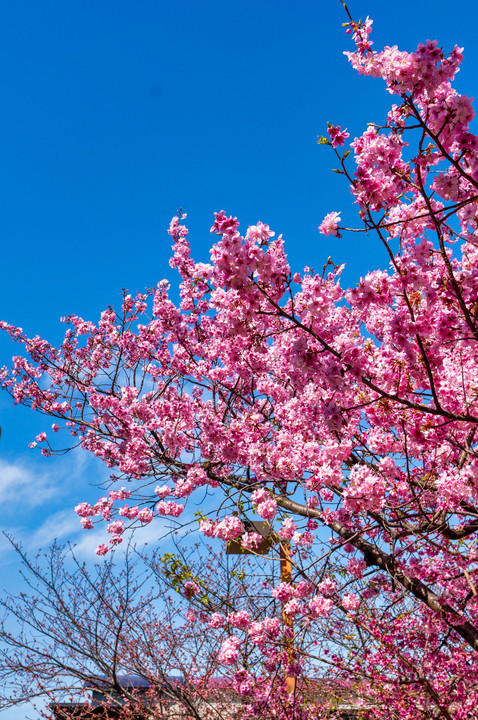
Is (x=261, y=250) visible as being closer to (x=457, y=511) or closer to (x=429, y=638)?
(x=457, y=511)

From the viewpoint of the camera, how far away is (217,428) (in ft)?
21.4

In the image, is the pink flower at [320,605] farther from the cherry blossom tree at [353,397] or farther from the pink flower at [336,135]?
the pink flower at [336,135]

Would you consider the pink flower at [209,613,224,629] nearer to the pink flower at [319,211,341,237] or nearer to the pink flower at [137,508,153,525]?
the pink flower at [137,508,153,525]

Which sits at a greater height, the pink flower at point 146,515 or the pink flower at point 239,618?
the pink flower at point 146,515

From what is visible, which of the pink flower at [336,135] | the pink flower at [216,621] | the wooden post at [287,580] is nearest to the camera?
the pink flower at [336,135]

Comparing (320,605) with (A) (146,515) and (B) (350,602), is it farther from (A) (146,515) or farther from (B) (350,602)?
(A) (146,515)

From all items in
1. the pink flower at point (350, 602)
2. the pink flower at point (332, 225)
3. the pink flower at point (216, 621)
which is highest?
the pink flower at point (332, 225)

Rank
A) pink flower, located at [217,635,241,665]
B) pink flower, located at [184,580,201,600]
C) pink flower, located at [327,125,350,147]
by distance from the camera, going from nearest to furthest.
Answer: pink flower, located at [327,125,350,147]
pink flower, located at [217,635,241,665]
pink flower, located at [184,580,201,600]

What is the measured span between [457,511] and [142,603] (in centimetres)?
822

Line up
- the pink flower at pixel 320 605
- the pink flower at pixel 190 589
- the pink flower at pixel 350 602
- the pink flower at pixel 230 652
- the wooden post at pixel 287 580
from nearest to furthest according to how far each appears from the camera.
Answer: the pink flower at pixel 320 605, the pink flower at pixel 230 652, the pink flower at pixel 350 602, the wooden post at pixel 287 580, the pink flower at pixel 190 589

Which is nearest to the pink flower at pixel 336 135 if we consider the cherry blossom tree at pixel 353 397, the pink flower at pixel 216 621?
the cherry blossom tree at pixel 353 397

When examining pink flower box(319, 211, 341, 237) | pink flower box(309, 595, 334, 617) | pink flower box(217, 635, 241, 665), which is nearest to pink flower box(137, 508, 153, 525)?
pink flower box(217, 635, 241, 665)

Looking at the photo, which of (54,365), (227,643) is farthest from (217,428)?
(54,365)

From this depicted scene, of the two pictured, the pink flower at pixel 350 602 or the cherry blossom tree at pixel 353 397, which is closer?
the cherry blossom tree at pixel 353 397
